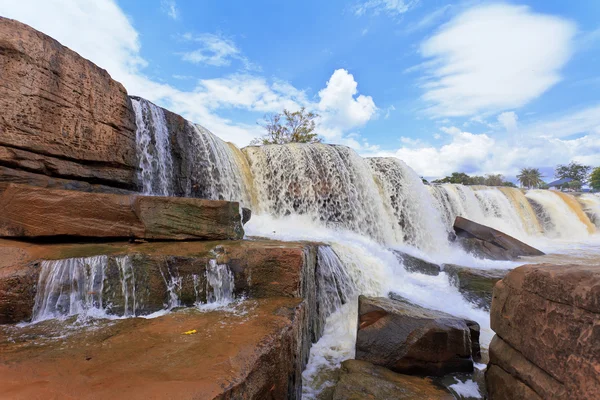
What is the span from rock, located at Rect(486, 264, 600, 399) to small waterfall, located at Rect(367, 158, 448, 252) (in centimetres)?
887

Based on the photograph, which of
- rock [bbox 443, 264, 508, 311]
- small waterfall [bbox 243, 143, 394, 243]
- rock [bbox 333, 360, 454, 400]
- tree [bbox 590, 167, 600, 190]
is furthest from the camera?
tree [bbox 590, 167, 600, 190]

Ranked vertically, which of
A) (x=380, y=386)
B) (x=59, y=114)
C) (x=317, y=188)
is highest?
(x=59, y=114)

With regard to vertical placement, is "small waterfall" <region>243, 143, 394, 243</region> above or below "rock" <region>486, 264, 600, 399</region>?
above

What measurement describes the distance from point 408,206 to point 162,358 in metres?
11.8

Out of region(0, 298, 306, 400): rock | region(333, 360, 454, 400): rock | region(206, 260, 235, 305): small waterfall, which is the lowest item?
region(333, 360, 454, 400): rock

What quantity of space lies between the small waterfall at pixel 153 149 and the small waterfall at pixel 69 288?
4057 mm

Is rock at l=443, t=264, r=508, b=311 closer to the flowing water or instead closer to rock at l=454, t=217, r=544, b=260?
the flowing water

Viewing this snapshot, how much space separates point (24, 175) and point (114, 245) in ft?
7.63

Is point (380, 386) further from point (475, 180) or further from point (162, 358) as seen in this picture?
point (475, 180)

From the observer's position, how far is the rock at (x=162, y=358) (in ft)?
6.06

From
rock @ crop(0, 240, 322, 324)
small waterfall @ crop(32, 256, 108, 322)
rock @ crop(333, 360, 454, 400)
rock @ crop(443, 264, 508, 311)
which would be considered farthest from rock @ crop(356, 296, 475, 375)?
small waterfall @ crop(32, 256, 108, 322)

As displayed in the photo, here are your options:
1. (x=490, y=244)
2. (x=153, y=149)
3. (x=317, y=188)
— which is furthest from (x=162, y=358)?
(x=490, y=244)

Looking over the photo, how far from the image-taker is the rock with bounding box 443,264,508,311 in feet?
21.4

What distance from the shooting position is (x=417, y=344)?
369cm
